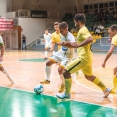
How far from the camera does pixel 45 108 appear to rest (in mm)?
5934

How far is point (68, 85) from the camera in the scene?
662cm

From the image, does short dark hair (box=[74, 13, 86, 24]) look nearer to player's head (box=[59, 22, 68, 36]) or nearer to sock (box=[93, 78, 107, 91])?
player's head (box=[59, 22, 68, 36])

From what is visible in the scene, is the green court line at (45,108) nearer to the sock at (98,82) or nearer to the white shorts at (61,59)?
the sock at (98,82)

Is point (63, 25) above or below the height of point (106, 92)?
above

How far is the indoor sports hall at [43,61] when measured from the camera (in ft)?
19.5

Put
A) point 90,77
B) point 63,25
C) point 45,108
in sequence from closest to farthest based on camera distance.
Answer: point 45,108 → point 90,77 → point 63,25

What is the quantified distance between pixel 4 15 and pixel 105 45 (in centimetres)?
1558

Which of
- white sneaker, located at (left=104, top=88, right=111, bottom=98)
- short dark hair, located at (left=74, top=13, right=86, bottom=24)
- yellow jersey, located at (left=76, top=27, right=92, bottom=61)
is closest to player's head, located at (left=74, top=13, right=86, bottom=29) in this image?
short dark hair, located at (left=74, top=13, right=86, bottom=24)

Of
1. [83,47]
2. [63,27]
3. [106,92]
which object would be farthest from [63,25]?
[106,92]

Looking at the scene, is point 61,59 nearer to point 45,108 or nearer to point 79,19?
point 79,19

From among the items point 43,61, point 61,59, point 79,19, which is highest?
point 79,19

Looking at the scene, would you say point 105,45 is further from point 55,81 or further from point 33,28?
point 55,81

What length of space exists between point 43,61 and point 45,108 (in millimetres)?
11291

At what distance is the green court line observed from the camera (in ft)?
18.0
